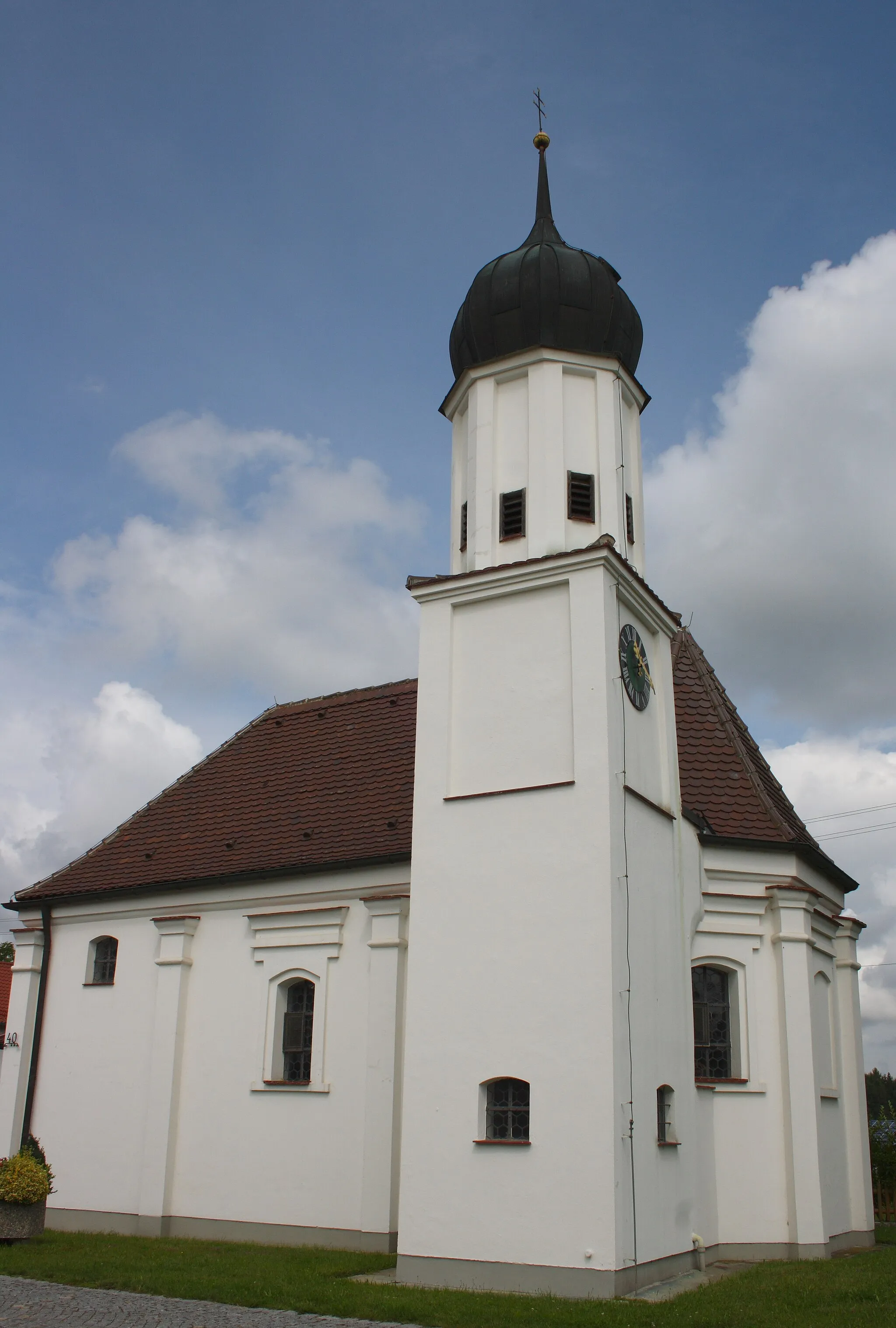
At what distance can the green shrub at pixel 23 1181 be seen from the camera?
576 inches

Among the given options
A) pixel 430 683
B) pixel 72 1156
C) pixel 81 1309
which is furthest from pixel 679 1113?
pixel 72 1156

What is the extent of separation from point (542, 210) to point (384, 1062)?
12.5 meters

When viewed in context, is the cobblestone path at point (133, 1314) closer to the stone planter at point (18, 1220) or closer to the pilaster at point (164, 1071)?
the stone planter at point (18, 1220)

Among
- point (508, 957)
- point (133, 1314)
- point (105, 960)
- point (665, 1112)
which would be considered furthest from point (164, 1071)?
point (665, 1112)

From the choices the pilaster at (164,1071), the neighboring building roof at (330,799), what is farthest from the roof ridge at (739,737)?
the pilaster at (164,1071)

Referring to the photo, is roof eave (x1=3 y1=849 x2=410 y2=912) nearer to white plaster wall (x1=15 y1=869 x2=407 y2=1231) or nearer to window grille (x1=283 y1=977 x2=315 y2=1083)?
white plaster wall (x1=15 y1=869 x2=407 y2=1231)

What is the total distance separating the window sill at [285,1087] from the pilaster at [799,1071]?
621 centimetres

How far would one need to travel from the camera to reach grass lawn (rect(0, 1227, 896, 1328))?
1038 centimetres

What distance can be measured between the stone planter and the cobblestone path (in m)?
3.12

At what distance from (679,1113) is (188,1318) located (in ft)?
20.5

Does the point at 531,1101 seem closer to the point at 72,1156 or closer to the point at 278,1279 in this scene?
the point at 278,1279

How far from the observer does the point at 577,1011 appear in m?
12.7

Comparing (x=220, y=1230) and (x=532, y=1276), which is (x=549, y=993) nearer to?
(x=532, y=1276)

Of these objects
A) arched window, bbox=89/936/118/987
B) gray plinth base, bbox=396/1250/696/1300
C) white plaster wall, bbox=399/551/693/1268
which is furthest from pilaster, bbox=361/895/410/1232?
arched window, bbox=89/936/118/987
